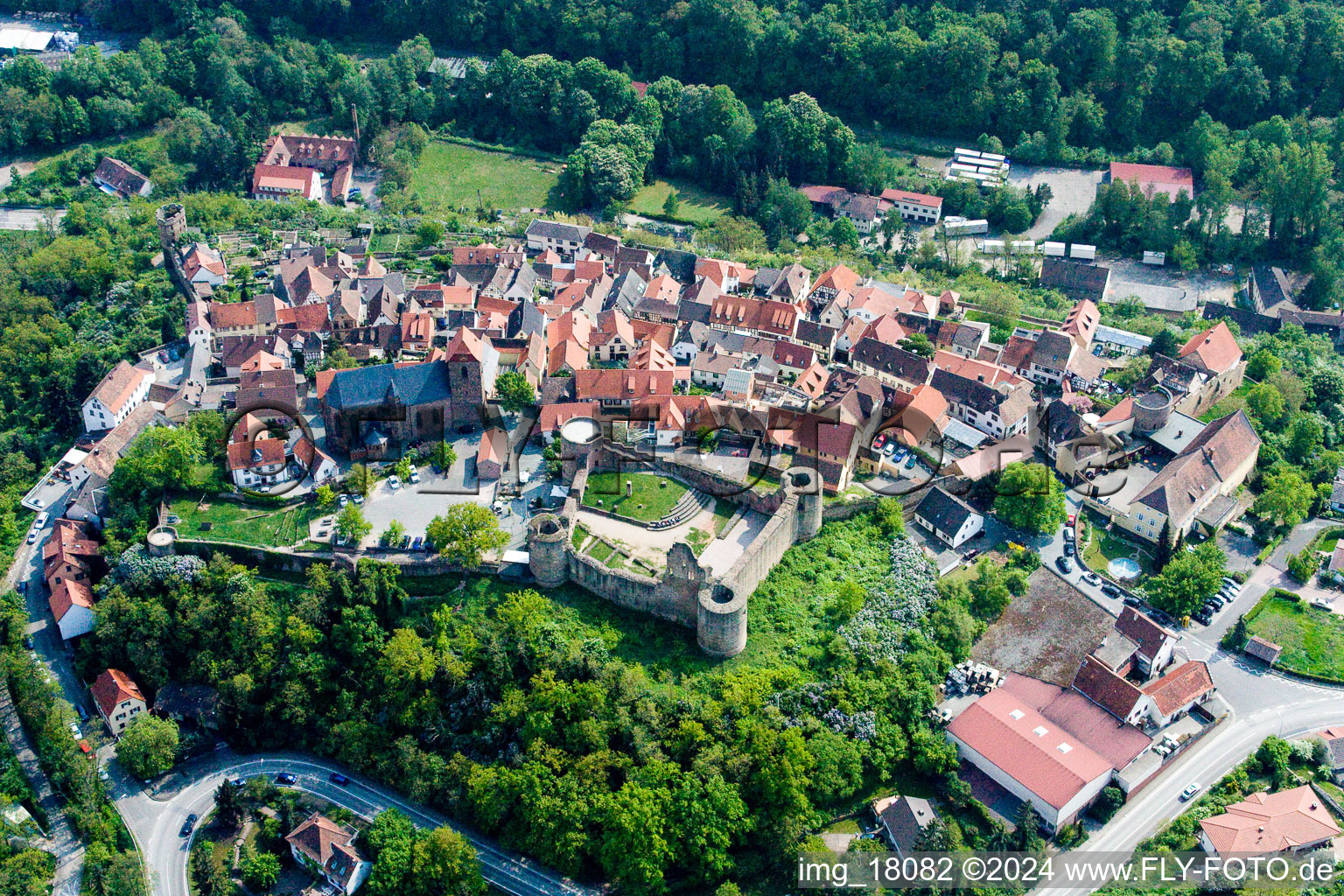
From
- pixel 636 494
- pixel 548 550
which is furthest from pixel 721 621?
pixel 636 494

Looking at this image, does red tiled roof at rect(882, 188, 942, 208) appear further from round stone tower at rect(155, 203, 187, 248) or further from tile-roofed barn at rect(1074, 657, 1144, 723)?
round stone tower at rect(155, 203, 187, 248)

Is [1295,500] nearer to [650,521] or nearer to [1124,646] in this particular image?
[1124,646]

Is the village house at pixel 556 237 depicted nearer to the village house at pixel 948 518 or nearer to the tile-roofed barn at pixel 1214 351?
the village house at pixel 948 518

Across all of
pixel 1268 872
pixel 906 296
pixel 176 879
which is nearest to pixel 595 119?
pixel 906 296

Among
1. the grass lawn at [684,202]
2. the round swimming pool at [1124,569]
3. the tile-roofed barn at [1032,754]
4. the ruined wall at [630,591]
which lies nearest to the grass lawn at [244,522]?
the ruined wall at [630,591]

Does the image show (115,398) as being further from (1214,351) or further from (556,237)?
(1214,351)
